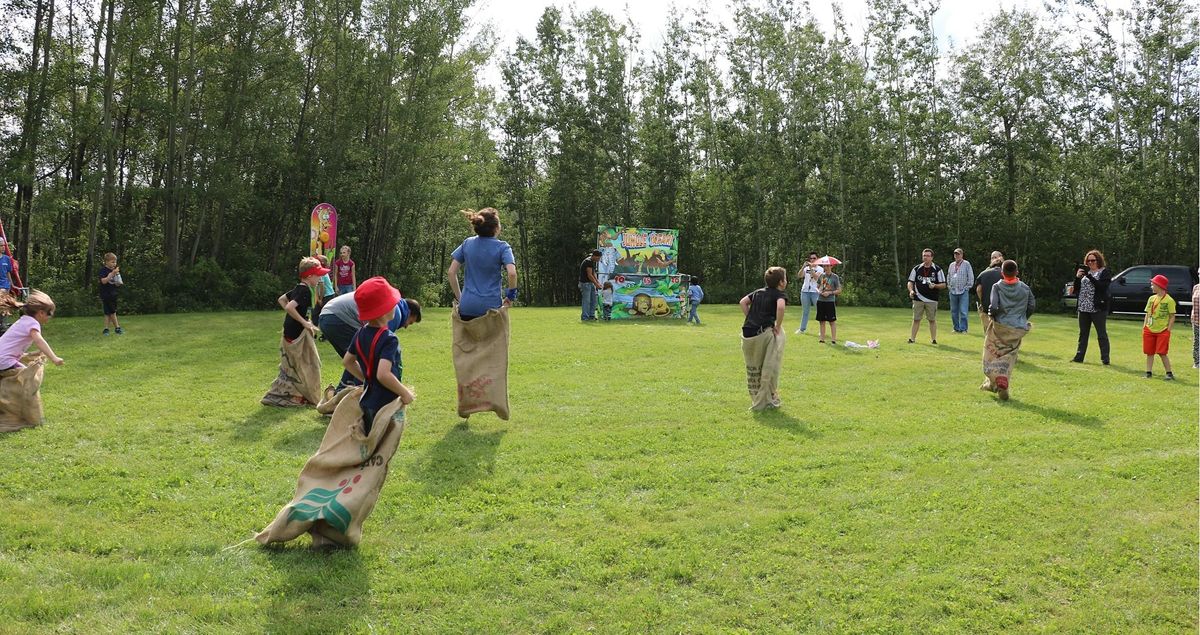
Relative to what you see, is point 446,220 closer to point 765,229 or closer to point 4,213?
point 765,229

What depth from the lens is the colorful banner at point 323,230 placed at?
17.2 meters

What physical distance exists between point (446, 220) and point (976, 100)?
2379 centimetres

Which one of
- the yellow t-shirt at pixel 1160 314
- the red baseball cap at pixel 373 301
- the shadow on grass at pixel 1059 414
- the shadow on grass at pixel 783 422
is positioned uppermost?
the red baseball cap at pixel 373 301

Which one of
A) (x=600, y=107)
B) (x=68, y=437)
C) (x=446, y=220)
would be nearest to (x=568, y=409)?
(x=68, y=437)

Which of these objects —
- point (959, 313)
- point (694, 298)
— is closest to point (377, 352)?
point (959, 313)

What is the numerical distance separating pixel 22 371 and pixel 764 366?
7.22 m

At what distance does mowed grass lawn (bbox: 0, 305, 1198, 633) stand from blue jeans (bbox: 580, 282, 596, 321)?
402 inches

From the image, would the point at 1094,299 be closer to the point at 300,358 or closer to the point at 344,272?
the point at 300,358

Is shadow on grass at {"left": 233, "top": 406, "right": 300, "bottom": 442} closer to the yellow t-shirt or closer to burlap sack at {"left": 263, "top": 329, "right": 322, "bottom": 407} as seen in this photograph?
burlap sack at {"left": 263, "top": 329, "right": 322, "bottom": 407}

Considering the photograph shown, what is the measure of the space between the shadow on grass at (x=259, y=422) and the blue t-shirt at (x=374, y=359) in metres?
3.02

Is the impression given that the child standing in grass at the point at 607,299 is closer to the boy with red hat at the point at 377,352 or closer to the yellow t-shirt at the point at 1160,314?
the yellow t-shirt at the point at 1160,314

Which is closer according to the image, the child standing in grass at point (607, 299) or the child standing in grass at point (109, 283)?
the child standing in grass at point (109, 283)

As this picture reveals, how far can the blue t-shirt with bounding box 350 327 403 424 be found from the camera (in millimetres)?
4766

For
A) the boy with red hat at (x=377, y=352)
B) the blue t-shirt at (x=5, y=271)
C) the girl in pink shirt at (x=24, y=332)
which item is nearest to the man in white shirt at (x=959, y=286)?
the boy with red hat at (x=377, y=352)
